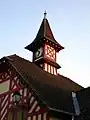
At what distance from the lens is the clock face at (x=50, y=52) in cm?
2573

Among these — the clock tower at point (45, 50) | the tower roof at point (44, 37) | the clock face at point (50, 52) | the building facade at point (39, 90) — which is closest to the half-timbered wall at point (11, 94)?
the building facade at point (39, 90)

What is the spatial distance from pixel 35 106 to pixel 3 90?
372 cm

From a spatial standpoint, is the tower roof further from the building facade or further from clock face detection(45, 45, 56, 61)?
clock face detection(45, 45, 56, 61)

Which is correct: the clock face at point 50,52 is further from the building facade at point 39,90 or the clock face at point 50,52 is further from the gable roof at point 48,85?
the gable roof at point 48,85

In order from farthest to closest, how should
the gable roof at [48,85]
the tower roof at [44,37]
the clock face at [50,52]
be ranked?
the tower roof at [44,37] → the clock face at [50,52] → the gable roof at [48,85]

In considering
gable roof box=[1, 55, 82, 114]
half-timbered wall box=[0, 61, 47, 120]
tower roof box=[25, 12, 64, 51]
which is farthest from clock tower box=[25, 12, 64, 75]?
half-timbered wall box=[0, 61, 47, 120]

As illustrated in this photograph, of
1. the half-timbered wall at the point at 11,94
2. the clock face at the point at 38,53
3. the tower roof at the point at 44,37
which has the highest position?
the tower roof at the point at 44,37

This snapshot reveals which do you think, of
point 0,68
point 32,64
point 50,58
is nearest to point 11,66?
point 0,68

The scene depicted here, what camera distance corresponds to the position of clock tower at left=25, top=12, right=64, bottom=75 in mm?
25317

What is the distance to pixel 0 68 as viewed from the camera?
2216cm

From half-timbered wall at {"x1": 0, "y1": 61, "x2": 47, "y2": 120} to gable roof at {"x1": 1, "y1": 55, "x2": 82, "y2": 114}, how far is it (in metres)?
0.43

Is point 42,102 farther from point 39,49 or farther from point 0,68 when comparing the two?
point 39,49

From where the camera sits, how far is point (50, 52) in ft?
85.7

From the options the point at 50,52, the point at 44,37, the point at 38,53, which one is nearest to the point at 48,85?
the point at 38,53
